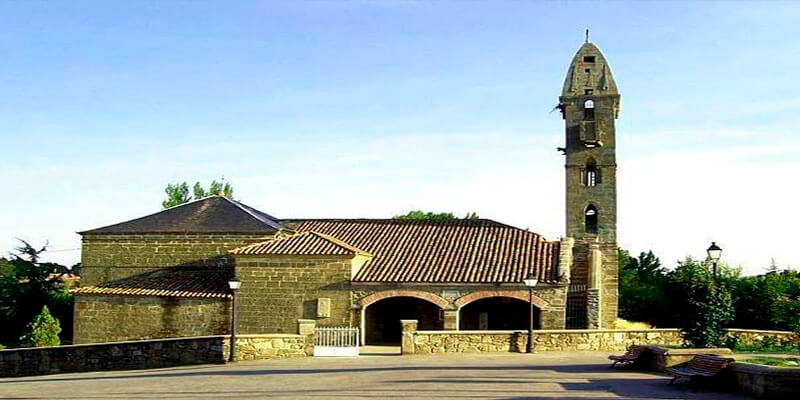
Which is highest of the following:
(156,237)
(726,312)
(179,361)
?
(156,237)

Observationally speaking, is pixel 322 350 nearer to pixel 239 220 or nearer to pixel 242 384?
pixel 242 384

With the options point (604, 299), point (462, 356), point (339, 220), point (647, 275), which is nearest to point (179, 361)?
point (462, 356)

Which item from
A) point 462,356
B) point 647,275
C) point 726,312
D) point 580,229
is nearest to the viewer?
point 726,312

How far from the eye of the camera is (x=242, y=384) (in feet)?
55.2

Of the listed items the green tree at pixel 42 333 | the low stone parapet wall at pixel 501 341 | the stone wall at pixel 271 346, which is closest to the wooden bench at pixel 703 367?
the low stone parapet wall at pixel 501 341

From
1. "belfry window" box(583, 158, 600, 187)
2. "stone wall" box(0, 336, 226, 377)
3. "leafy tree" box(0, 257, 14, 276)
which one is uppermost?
"belfry window" box(583, 158, 600, 187)

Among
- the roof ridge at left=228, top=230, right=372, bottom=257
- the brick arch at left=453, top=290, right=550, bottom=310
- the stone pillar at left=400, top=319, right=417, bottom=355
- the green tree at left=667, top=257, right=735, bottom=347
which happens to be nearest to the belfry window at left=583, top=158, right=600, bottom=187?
the brick arch at left=453, top=290, right=550, bottom=310

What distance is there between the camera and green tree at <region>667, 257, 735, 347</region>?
58.4 feet

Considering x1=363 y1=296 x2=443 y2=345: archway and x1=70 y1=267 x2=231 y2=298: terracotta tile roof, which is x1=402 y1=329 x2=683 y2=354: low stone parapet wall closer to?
x1=363 y1=296 x2=443 y2=345: archway

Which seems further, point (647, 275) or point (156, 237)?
point (647, 275)

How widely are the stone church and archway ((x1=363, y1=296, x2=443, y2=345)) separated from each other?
0.14 feet

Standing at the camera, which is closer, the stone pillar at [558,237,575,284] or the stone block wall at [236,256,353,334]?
the stone pillar at [558,237,575,284]

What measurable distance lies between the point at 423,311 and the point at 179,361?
1000cm

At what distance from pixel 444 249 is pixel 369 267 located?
3.22 m
